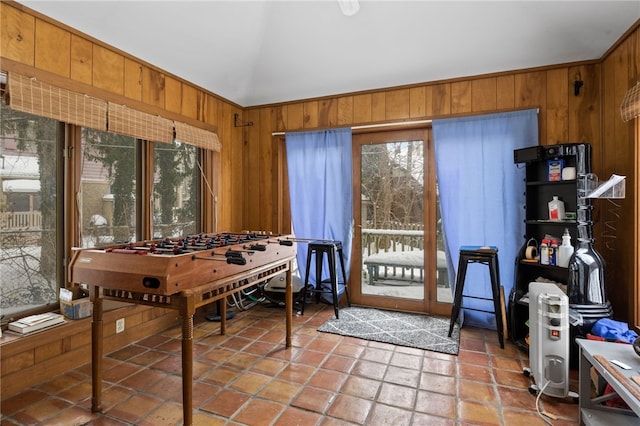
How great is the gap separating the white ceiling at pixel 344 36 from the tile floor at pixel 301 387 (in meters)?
2.53

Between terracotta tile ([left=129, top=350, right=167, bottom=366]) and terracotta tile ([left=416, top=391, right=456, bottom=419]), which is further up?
terracotta tile ([left=129, top=350, right=167, bottom=366])

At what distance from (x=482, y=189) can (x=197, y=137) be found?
2971mm

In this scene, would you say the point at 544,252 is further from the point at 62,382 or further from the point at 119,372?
the point at 62,382

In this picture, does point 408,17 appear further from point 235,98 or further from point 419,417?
point 419,417

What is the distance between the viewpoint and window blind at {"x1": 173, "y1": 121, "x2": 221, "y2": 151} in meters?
3.25

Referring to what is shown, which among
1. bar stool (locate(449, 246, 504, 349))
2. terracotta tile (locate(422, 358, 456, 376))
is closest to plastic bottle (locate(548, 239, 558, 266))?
bar stool (locate(449, 246, 504, 349))

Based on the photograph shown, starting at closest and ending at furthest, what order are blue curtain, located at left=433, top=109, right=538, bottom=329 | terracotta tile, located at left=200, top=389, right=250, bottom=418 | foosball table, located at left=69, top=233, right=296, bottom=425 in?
1. foosball table, located at left=69, top=233, right=296, bottom=425
2. terracotta tile, located at left=200, top=389, right=250, bottom=418
3. blue curtain, located at left=433, top=109, right=538, bottom=329

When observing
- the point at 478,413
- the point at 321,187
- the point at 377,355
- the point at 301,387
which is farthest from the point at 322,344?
the point at 321,187

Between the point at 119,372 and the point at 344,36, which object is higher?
the point at 344,36

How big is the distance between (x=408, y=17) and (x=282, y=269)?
2478 mm

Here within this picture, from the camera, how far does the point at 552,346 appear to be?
2006 millimetres

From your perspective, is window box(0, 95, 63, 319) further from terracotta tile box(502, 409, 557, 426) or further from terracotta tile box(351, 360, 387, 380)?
terracotta tile box(502, 409, 557, 426)

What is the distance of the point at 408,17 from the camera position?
2.89m

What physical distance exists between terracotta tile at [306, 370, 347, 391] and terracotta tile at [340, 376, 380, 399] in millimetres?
47
